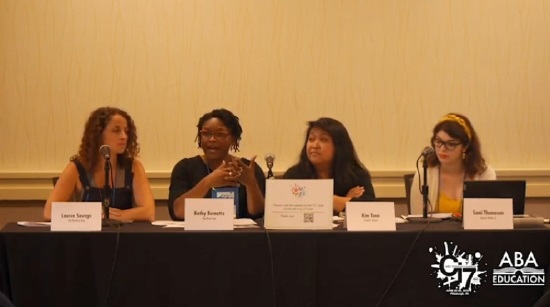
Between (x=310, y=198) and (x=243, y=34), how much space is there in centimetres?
232

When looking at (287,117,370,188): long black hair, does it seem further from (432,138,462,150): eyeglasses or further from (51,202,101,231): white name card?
(51,202,101,231): white name card

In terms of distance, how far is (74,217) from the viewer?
328 centimetres

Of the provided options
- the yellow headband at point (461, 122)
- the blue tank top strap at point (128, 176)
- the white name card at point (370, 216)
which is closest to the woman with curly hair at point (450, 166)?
the yellow headband at point (461, 122)

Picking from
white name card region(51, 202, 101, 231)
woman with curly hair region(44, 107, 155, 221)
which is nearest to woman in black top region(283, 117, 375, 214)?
woman with curly hair region(44, 107, 155, 221)

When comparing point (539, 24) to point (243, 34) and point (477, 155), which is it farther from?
point (243, 34)

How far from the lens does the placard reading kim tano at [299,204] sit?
11.1 ft

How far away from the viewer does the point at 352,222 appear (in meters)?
3.33

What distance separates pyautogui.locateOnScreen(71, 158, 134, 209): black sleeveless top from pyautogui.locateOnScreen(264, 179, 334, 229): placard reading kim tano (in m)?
1.11
